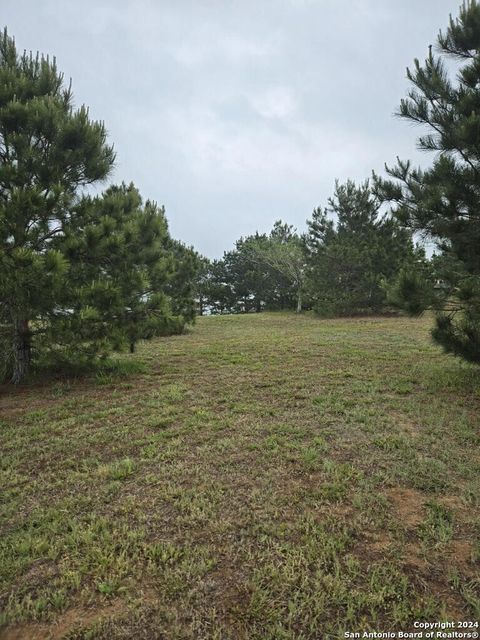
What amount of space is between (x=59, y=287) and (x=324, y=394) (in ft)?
11.9

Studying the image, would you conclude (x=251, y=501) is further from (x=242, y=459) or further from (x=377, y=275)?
(x=377, y=275)

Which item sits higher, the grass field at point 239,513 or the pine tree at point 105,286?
the pine tree at point 105,286

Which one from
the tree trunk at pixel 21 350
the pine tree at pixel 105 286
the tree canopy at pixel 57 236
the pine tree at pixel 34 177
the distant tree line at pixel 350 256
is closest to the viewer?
the pine tree at pixel 34 177

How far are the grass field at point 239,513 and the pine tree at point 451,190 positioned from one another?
1012 millimetres

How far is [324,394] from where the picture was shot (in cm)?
453

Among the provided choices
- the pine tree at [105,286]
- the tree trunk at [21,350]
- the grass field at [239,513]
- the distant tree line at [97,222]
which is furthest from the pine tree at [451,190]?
the tree trunk at [21,350]

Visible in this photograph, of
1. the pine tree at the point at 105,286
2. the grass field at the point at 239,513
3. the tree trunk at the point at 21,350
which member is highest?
the pine tree at the point at 105,286

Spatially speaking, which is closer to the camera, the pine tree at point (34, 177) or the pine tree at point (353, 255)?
the pine tree at point (34, 177)

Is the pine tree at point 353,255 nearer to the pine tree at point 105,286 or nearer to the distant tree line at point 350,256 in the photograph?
the distant tree line at point 350,256

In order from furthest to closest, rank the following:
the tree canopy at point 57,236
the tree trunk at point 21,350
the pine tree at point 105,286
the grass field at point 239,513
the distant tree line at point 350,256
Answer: the distant tree line at point 350,256
the tree trunk at point 21,350
the pine tree at point 105,286
the tree canopy at point 57,236
the grass field at point 239,513

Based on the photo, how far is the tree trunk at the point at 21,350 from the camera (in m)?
4.99

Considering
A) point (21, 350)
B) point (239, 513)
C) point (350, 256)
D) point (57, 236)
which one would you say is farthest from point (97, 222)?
point (350, 256)

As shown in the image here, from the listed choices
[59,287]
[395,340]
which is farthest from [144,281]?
[395,340]

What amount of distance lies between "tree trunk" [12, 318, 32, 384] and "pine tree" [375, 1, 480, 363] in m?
5.42
